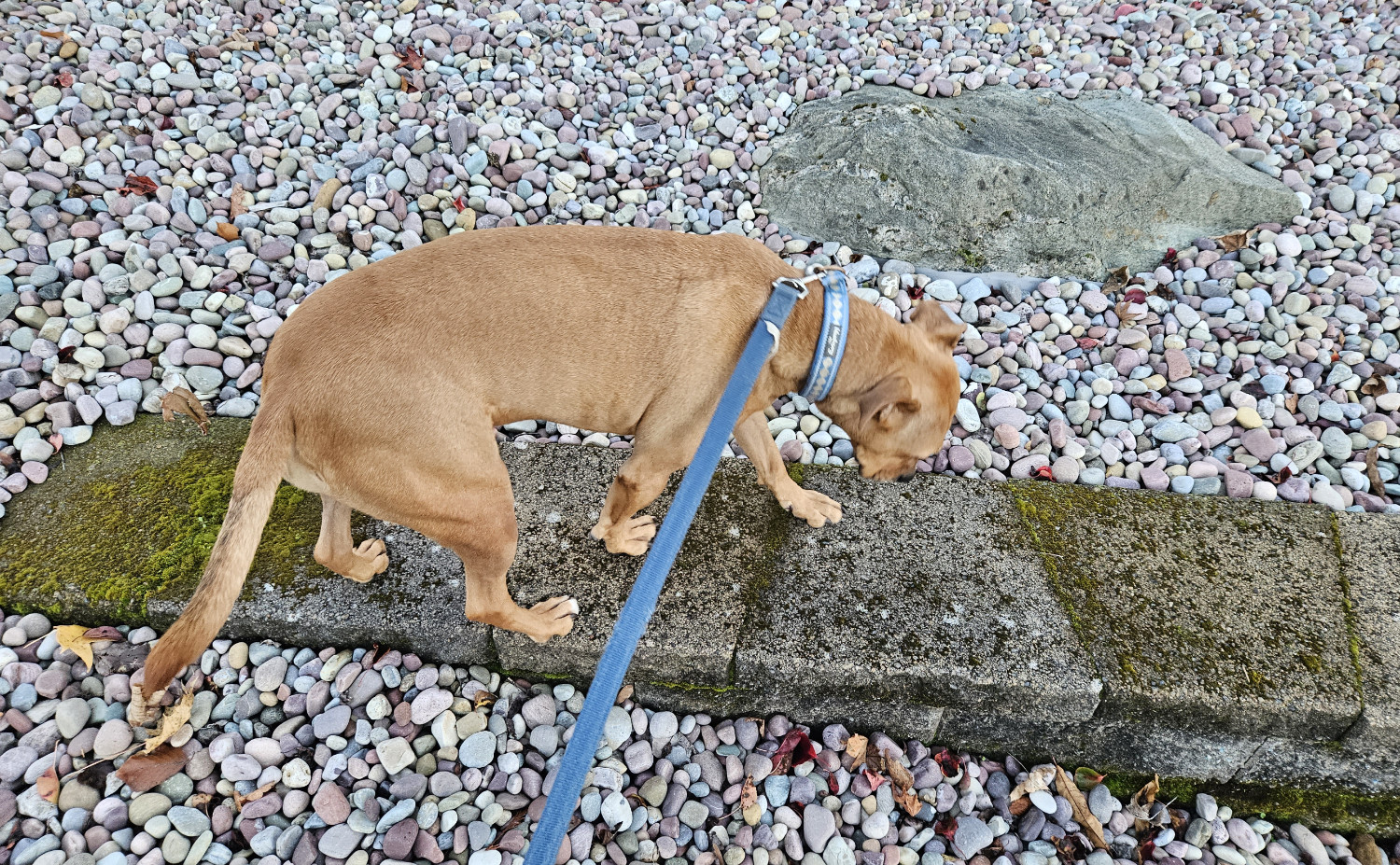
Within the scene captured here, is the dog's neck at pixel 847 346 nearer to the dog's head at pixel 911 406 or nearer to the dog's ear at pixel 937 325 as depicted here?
the dog's head at pixel 911 406

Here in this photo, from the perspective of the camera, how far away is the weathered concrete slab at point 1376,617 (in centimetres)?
271

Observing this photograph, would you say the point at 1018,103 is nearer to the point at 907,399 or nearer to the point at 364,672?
the point at 907,399

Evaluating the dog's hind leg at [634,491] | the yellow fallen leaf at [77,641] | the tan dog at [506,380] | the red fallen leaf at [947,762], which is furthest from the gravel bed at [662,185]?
the red fallen leaf at [947,762]

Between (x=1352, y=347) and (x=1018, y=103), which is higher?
(x=1018, y=103)

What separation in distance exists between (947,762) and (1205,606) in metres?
1.15

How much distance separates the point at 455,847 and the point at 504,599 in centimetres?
82

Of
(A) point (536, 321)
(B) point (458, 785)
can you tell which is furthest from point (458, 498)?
(B) point (458, 785)

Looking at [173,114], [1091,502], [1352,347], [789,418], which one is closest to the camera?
[1091,502]

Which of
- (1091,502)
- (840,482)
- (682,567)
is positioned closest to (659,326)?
(682,567)

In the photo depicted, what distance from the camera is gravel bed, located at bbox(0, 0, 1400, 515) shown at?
389 cm

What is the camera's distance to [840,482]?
3.53m

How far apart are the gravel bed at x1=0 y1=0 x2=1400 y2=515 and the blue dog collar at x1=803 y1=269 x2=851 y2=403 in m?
1.01

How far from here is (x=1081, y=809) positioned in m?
2.87

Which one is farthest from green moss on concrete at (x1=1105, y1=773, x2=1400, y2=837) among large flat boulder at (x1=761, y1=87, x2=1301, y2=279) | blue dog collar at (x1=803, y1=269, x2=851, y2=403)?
large flat boulder at (x1=761, y1=87, x2=1301, y2=279)
